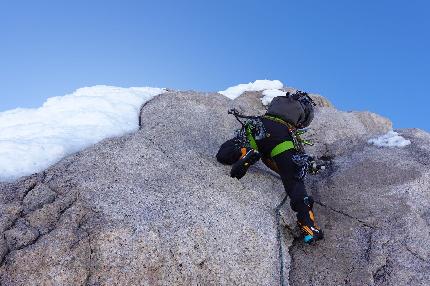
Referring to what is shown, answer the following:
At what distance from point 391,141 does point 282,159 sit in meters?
5.98

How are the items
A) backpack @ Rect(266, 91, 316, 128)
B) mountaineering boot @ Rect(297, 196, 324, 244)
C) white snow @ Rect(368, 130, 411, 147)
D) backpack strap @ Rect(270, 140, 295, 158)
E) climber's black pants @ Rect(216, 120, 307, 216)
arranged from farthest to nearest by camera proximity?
white snow @ Rect(368, 130, 411, 147) < backpack @ Rect(266, 91, 316, 128) < backpack strap @ Rect(270, 140, 295, 158) < climber's black pants @ Rect(216, 120, 307, 216) < mountaineering boot @ Rect(297, 196, 324, 244)

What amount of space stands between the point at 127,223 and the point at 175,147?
424 centimetres

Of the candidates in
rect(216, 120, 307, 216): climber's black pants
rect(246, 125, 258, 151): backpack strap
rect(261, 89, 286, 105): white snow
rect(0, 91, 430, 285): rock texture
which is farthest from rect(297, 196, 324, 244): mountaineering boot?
rect(261, 89, 286, 105): white snow

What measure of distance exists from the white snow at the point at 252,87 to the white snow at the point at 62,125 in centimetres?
465

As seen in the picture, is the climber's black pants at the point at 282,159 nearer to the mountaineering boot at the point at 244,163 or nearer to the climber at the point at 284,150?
the climber at the point at 284,150

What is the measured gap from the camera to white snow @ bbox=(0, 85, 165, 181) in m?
11.7

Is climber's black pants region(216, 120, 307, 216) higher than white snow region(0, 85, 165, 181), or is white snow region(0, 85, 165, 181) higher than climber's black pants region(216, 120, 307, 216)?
climber's black pants region(216, 120, 307, 216)

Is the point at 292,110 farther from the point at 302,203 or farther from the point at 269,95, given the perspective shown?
the point at 269,95

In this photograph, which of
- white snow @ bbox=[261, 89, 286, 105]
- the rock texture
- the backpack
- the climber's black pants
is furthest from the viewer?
white snow @ bbox=[261, 89, 286, 105]

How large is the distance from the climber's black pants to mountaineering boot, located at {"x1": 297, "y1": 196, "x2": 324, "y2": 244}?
0.11 metres

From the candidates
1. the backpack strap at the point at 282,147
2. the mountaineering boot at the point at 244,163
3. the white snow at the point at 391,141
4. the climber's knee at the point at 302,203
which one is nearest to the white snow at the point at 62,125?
the mountaineering boot at the point at 244,163

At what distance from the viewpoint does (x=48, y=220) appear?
9664mm

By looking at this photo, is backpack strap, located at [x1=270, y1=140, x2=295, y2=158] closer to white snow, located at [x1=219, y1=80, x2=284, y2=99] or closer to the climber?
the climber

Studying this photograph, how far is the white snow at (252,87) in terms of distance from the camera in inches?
853
